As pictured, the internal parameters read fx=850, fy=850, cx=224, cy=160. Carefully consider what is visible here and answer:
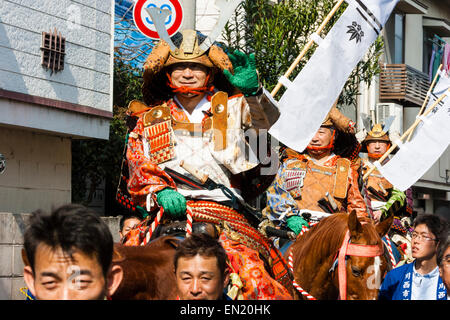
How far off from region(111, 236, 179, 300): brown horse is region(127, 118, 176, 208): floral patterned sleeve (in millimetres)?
896

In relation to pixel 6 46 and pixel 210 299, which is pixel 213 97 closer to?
pixel 210 299

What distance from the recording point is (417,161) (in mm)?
9906

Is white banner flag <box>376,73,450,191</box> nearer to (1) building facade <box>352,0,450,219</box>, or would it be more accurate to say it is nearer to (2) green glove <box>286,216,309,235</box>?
(2) green glove <box>286,216,309,235</box>

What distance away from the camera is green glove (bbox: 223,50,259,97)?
20.0 ft

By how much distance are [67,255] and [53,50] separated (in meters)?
10.1

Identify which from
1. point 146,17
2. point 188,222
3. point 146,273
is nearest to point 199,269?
point 146,273

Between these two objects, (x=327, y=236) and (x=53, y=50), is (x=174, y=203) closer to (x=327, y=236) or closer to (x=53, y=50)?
(x=327, y=236)

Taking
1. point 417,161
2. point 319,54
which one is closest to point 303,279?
point 319,54

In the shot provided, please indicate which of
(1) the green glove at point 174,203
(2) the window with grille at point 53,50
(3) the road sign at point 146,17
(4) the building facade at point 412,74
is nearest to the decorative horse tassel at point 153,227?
(1) the green glove at point 174,203

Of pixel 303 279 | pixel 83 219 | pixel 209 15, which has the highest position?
pixel 209 15

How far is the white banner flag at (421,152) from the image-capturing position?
970 cm

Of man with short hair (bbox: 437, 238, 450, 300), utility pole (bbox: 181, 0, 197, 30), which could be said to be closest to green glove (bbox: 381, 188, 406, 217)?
utility pole (bbox: 181, 0, 197, 30)
